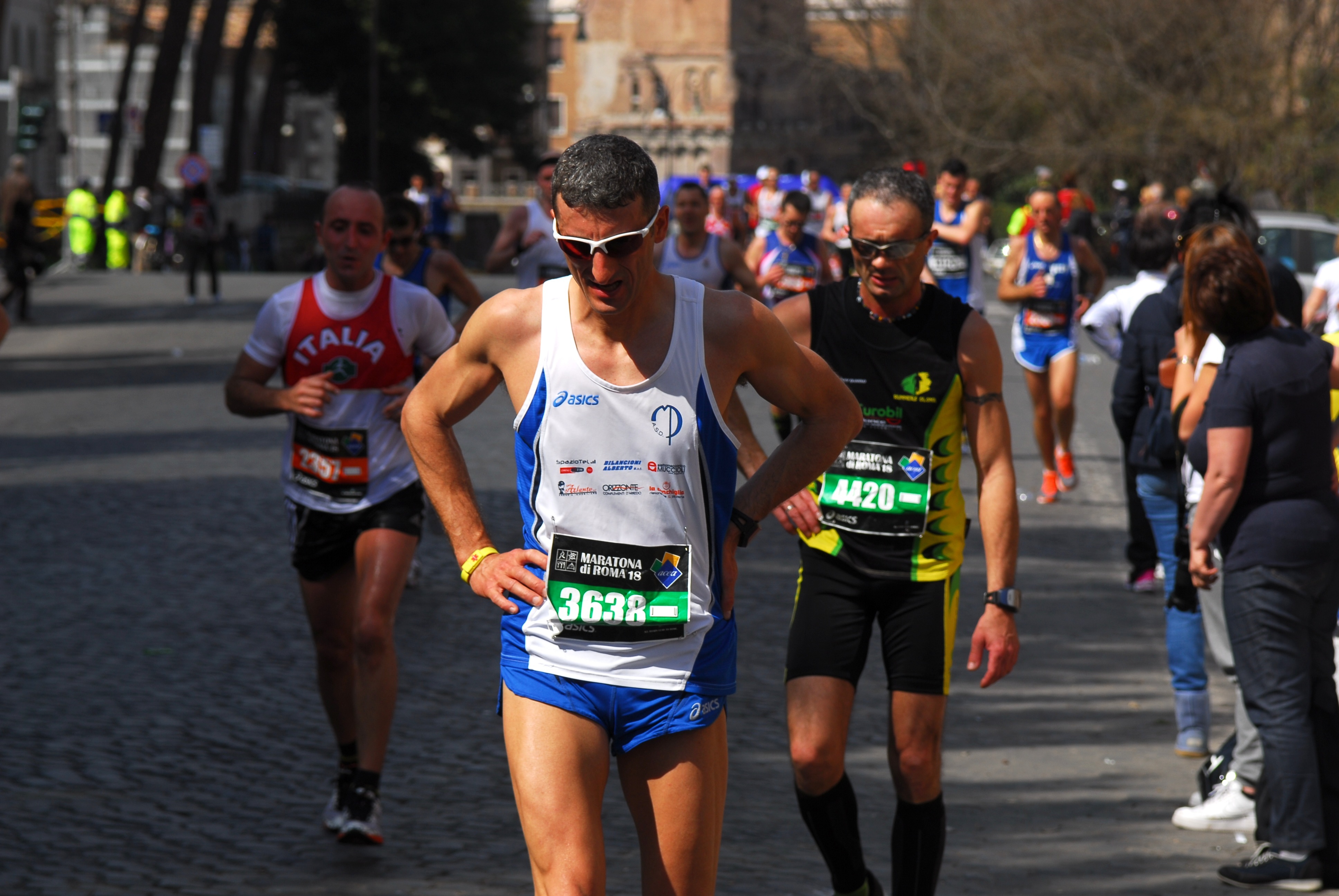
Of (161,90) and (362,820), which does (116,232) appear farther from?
(362,820)

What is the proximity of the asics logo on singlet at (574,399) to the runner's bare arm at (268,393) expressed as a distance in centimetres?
228

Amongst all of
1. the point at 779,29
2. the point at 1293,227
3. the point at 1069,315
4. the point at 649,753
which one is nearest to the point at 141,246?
the point at 1293,227

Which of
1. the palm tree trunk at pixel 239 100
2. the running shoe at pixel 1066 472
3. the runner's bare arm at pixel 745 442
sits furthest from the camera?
the palm tree trunk at pixel 239 100

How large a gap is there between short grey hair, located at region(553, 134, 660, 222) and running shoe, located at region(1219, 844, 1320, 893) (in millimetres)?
2957

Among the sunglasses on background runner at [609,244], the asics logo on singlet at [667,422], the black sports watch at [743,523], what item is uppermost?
the sunglasses on background runner at [609,244]

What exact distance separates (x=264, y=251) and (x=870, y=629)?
48.4 meters

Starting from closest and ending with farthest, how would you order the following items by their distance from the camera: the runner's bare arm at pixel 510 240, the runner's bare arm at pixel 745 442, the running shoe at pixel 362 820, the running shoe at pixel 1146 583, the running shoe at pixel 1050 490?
the runner's bare arm at pixel 745 442 → the running shoe at pixel 362 820 → the running shoe at pixel 1146 583 → the runner's bare arm at pixel 510 240 → the running shoe at pixel 1050 490

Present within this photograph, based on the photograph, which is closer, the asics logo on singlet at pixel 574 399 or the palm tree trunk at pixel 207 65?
the asics logo on singlet at pixel 574 399

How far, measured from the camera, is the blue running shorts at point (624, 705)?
138 inches

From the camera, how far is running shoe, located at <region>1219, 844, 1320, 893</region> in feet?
17.1

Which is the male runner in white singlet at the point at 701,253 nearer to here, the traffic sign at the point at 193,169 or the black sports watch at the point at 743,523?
the black sports watch at the point at 743,523

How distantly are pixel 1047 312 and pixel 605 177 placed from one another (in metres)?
9.15

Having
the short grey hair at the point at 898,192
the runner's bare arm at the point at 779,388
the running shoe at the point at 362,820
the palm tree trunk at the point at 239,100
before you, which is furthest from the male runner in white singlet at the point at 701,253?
the palm tree trunk at the point at 239,100

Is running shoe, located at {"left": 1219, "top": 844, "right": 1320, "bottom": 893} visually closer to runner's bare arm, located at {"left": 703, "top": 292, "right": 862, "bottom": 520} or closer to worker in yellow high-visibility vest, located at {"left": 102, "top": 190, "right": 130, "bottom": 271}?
runner's bare arm, located at {"left": 703, "top": 292, "right": 862, "bottom": 520}
